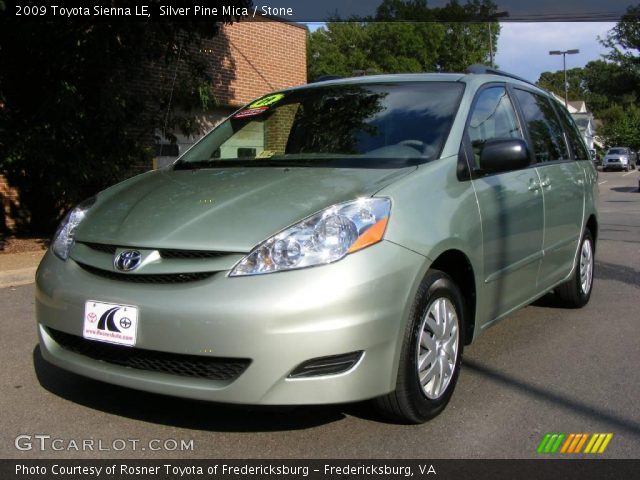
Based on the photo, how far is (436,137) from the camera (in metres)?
3.58

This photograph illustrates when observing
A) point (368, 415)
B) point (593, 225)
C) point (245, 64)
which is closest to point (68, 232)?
point (368, 415)

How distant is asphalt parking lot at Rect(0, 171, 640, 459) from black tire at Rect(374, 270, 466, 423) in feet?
0.32

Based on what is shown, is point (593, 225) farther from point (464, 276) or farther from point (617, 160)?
point (617, 160)

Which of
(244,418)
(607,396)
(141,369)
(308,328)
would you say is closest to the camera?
(308,328)

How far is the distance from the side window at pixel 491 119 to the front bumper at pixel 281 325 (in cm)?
131

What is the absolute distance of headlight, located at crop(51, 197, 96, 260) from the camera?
3.23m

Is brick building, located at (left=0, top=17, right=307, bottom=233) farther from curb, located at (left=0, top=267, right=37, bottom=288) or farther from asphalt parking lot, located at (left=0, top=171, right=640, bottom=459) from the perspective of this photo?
asphalt parking lot, located at (left=0, top=171, right=640, bottom=459)

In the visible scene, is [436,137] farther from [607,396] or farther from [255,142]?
[607,396]

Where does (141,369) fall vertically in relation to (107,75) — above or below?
below

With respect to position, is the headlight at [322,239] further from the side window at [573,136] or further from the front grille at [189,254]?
the side window at [573,136]

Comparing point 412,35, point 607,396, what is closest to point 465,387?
point 607,396

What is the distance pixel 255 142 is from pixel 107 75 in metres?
5.41

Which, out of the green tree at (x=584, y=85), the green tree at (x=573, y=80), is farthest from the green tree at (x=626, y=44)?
the green tree at (x=573, y=80)

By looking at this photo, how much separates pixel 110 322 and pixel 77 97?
21.2ft
